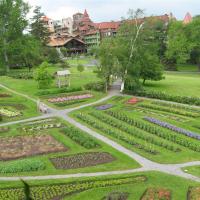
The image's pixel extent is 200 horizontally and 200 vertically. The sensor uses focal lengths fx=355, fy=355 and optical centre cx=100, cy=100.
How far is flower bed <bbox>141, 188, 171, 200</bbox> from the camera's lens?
18703 millimetres

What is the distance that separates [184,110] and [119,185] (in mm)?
18912

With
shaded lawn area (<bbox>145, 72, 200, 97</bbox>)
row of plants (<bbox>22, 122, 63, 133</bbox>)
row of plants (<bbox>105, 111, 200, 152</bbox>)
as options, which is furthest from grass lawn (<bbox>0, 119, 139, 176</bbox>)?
shaded lawn area (<bbox>145, 72, 200, 97</bbox>)

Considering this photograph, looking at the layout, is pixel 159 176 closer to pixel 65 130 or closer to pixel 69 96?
pixel 65 130

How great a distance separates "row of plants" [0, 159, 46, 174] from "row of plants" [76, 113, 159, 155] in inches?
295

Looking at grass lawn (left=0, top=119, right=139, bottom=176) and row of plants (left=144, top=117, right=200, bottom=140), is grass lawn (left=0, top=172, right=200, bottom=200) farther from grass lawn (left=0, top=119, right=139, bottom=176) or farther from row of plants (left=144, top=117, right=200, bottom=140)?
row of plants (left=144, top=117, right=200, bottom=140)

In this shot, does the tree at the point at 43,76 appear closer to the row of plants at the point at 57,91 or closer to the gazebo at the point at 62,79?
the gazebo at the point at 62,79

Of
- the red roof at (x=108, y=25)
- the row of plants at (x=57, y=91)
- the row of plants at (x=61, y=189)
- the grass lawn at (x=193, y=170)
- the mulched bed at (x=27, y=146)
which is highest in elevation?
the red roof at (x=108, y=25)

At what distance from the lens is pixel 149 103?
40.8 meters

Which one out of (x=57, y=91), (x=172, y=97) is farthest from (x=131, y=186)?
(x=57, y=91)

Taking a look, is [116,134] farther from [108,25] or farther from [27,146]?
[108,25]

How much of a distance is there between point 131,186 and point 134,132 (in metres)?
10.1

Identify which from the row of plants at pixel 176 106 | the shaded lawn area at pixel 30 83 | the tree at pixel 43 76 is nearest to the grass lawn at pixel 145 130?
the row of plants at pixel 176 106

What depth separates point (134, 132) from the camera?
30.0m

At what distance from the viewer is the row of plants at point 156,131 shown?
1059 inches
